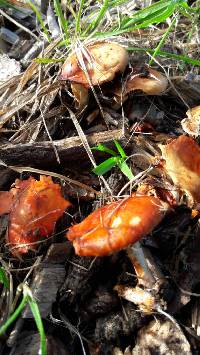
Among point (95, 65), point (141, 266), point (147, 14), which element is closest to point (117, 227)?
point (141, 266)

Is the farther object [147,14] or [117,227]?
[147,14]

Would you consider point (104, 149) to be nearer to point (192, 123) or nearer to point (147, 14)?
point (192, 123)

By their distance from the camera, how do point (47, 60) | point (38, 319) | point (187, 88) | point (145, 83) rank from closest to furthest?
point (38, 319), point (145, 83), point (47, 60), point (187, 88)

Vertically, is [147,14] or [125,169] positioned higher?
[147,14]

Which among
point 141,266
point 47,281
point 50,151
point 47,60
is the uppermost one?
point 47,60

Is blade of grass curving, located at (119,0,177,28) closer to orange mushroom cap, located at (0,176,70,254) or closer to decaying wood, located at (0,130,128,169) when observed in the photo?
decaying wood, located at (0,130,128,169)

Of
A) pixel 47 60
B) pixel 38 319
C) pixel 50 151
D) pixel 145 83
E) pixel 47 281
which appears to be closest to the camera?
pixel 38 319

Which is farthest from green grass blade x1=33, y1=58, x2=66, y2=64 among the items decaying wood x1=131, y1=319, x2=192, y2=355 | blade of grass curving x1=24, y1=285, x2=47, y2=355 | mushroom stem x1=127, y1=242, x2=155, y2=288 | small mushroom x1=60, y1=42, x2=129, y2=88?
decaying wood x1=131, y1=319, x2=192, y2=355
